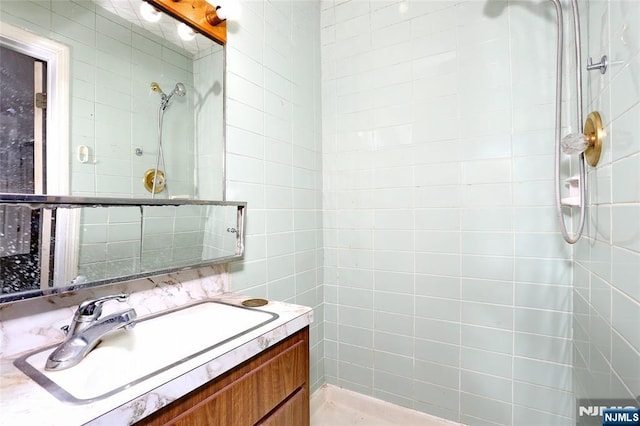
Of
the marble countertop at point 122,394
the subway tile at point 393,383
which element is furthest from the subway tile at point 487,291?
the marble countertop at point 122,394

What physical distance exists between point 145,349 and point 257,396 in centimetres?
34

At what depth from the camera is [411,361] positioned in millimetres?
1672

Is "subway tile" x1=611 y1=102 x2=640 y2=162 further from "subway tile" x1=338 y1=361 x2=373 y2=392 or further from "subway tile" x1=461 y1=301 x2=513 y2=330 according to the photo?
"subway tile" x1=338 y1=361 x2=373 y2=392

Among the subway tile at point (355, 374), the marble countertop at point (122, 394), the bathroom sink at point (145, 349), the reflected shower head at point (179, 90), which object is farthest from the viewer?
the subway tile at point (355, 374)

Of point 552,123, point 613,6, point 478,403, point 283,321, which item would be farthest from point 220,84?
point 478,403

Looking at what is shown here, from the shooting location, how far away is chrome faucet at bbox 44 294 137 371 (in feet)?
2.26

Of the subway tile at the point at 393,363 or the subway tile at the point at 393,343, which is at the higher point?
the subway tile at the point at 393,343

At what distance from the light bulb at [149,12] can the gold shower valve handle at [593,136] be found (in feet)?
4.94

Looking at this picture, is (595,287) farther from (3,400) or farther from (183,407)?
(3,400)

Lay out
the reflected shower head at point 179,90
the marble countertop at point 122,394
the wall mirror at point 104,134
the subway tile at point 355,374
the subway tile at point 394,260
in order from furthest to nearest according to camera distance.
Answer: the subway tile at point 355,374
the subway tile at point 394,260
the reflected shower head at point 179,90
the wall mirror at point 104,134
the marble countertop at point 122,394

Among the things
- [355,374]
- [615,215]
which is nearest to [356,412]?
[355,374]

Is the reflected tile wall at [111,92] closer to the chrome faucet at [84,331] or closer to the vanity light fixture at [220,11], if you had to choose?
the vanity light fixture at [220,11]

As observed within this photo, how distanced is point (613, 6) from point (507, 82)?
2.18 ft

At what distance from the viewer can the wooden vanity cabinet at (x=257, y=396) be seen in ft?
2.22
